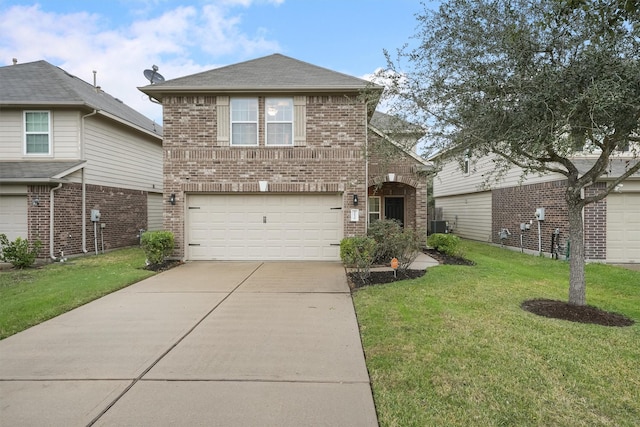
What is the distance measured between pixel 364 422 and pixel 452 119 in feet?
14.9

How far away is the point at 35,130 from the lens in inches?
460

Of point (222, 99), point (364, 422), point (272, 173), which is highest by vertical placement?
point (222, 99)

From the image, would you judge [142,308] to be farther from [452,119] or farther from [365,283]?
[452,119]

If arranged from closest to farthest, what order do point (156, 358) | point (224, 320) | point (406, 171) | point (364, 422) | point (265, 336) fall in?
point (364, 422) < point (156, 358) < point (265, 336) < point (224, 320) < point (406, 171)

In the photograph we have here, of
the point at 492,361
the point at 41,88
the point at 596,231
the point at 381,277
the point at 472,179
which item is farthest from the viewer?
the point at 472,179

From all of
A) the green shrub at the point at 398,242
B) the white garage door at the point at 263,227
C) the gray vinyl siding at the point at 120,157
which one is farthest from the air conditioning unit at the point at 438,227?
the gray vinyl siding at the point at 120,157

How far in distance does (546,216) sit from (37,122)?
16.7 metres

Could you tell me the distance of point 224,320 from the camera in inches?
212

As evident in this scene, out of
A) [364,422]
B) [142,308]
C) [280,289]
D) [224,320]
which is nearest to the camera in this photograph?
[364,422]

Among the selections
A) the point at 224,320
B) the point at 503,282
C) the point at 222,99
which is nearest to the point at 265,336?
the point at 224,320

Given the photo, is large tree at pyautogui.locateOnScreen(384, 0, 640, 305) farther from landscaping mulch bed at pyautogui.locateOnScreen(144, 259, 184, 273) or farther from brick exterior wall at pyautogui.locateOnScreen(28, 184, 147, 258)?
brick exterior wall at pyautogui.locateOnScreen(28, 184, 147, 258)

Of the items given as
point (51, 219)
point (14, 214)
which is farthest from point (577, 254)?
point (14, 214)

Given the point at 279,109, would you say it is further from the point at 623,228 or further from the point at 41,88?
the point at 623,228

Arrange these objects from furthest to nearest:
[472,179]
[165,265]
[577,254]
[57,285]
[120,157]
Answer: [472,179]
[120,157]
[165,265]
[57,285]
[577,254]
